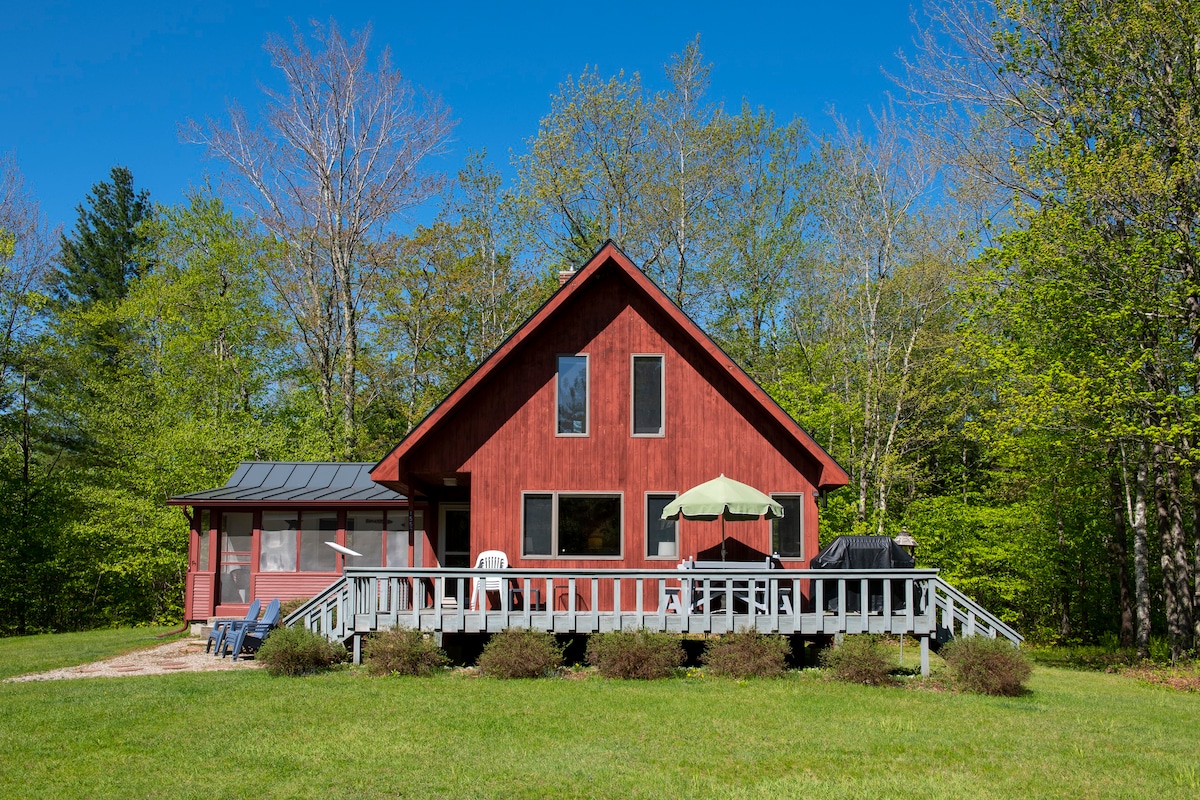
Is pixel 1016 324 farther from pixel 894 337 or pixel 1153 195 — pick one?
pixel 894 337

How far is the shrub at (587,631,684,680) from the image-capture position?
12961 mm

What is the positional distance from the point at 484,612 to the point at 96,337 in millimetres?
28208

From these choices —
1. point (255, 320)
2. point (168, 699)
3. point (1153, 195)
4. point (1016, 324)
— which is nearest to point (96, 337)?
point (255, 320)

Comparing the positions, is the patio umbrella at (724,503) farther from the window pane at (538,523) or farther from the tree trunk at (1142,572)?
the tree trunk at (1142,572)

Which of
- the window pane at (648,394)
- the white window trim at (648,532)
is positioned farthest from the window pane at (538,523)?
the window pane at (648,394)

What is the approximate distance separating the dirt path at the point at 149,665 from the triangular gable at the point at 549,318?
376 cm

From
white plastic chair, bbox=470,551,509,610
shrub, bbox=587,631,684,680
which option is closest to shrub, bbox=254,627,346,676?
white plastic chair, bbox=470,551,509,610

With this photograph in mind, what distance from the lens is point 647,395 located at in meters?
16.9

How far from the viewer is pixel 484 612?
13.9m

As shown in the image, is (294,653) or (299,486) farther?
(299,486)

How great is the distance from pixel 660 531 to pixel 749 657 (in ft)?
12.3

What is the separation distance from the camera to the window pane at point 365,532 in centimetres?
2127

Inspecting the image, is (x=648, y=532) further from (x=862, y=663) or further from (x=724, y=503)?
(x=862, y=663)

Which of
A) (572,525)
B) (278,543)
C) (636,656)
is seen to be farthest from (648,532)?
(278,543)
